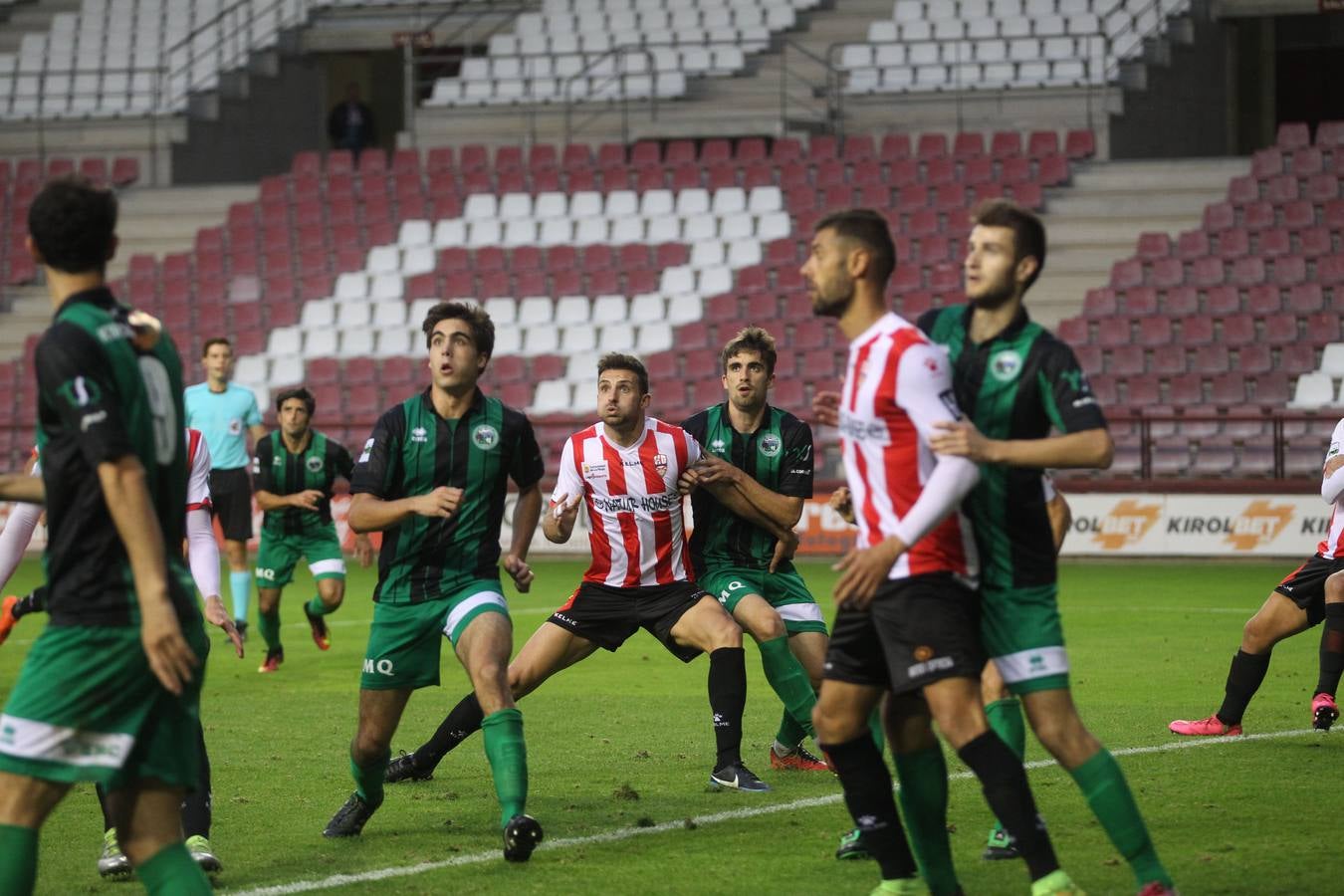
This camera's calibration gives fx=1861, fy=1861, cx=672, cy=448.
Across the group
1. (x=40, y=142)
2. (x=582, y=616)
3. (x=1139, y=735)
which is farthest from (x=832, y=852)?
(x=40, y=142)

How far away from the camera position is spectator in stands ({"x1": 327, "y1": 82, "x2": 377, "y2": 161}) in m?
32.3

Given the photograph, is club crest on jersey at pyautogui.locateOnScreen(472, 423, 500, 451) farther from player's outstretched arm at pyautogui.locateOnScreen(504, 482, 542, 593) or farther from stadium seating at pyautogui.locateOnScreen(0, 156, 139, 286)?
stadium seating at pyautogui.locateOnScreen(0, 156, 139, 286)

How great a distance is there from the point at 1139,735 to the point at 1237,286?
15.0m

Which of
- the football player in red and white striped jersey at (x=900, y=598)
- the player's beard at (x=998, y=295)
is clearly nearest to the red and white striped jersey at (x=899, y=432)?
the football player in red and white striped jersey at (x=900, y=598)

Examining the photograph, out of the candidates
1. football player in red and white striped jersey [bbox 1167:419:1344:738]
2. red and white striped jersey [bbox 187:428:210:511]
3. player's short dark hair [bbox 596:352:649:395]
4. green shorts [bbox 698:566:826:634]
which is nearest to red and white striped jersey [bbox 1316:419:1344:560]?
football player in red and white striped jersey [bbox 1167:419:1344:738]

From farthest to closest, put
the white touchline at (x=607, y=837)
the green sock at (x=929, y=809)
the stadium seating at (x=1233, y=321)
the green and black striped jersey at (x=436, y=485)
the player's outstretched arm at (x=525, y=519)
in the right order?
the stadium seating at (x=1233, y=321)
the player's outstretched arm at (x=525, y=519)
the green and black striped jersey at (x=436, y=485)
the white touchline at (x=607, y=837)
the green sock at (x=929, y=809)

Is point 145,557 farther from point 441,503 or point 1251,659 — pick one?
point 1251,659

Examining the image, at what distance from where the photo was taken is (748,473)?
27.9 feet

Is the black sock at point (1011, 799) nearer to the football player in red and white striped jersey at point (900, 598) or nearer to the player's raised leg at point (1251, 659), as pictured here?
the football player in red and white striped jersey at point (900, 598)

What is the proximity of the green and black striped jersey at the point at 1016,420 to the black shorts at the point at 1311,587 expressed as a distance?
12.2ft

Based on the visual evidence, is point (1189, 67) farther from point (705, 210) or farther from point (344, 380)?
point (344, 380)

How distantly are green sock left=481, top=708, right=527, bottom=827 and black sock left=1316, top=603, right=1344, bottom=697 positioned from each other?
443cm

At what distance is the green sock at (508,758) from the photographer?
258 inches

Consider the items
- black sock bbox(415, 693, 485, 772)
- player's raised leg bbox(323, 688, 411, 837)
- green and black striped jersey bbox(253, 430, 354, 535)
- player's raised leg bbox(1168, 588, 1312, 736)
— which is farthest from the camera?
green and black striped jersey bbox(253, 430, 354, 535)
